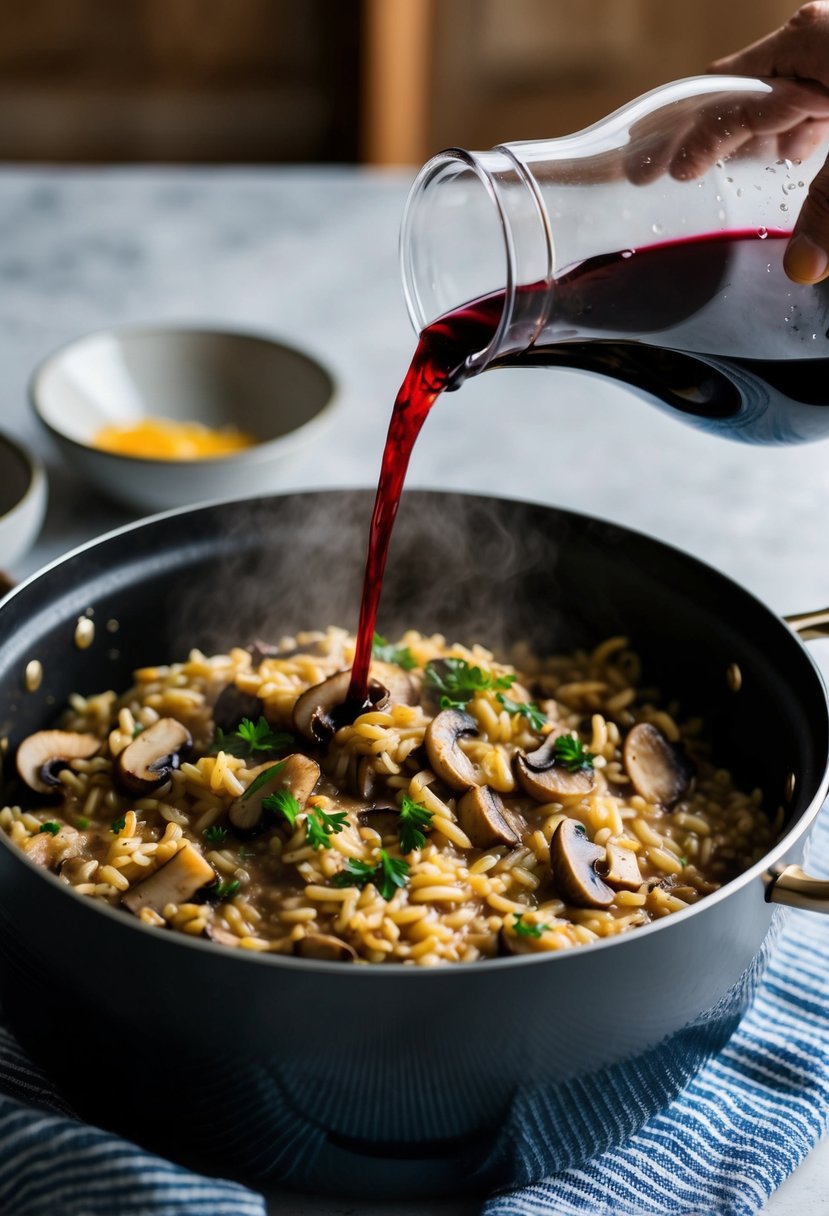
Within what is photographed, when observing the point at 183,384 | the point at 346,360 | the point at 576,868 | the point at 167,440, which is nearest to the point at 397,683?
the point at 576,868

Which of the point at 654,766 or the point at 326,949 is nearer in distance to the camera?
the point at 326,949

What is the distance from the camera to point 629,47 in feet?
28.8

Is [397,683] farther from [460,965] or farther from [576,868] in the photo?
[460,965]

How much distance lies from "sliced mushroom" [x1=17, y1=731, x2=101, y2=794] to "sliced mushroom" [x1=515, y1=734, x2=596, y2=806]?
93 centimetres

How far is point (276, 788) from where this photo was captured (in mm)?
2609

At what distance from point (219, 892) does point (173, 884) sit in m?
0.08

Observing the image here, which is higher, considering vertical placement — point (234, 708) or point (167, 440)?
point (234, 708)

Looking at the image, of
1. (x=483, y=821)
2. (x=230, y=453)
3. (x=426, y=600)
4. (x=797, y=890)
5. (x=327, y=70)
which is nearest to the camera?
(x=797, y=890)

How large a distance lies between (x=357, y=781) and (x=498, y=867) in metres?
0.33

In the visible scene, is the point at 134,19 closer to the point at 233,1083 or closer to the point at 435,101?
the point at 435,101

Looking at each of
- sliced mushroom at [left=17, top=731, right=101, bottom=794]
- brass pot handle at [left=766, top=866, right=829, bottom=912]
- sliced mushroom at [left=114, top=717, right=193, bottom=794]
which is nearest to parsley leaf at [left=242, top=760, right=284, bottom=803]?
sliced mushroom at [left=114, top=717, right=193, bottom=794]

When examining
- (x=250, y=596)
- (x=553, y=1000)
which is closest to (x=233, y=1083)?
(x=553, y=1000)

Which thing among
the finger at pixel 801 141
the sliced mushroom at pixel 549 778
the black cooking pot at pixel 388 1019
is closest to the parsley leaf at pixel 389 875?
the sliced mushroom at pixel 549 778

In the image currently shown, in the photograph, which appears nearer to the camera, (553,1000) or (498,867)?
Answer: (553,1000)
